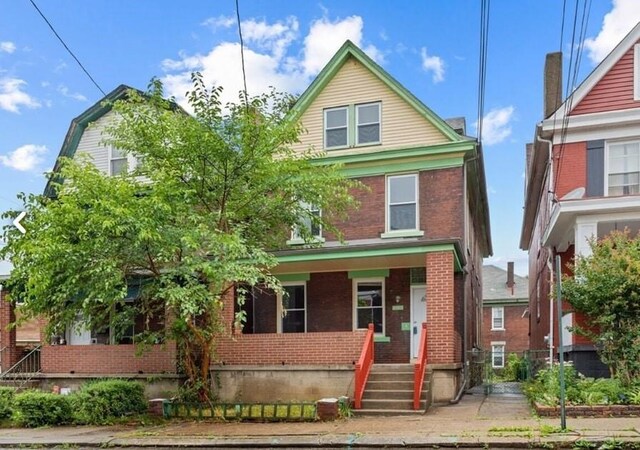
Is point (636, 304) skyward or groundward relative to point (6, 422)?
skyward

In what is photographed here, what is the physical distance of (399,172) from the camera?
56.0 feet

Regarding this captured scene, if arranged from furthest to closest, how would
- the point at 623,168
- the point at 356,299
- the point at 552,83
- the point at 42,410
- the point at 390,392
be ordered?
the point at 552,83 → the point at 356,299 → the point at 623,168 → the point at 42,410 → the point at 390,392

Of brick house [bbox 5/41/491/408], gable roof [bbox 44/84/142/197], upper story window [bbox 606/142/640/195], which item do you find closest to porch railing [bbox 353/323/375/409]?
brick house [bbox 5/41/491/408]

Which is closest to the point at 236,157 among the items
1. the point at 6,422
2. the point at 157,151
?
the point at 157,151

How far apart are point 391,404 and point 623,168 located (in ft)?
31.2

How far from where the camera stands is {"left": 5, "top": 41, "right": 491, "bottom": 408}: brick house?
45.3 feet

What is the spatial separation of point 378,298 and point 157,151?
8027 millimetres

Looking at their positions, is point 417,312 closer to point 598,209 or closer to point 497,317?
point 598,209

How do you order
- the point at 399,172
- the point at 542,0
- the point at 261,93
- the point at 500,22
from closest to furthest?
the point at 542,0 < the point at 500,22 < the point at 261,93 < the point at 399,172

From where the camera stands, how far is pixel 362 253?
14.6 metres

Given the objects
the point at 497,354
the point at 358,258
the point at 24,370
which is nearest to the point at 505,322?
the point at 497,354

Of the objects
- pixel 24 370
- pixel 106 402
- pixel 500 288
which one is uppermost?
pixel 500 288

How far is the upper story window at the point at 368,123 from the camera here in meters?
17.7

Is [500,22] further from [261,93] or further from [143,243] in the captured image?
[143,243]
